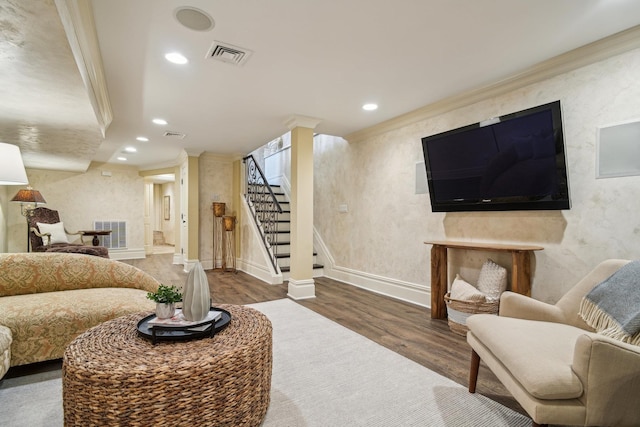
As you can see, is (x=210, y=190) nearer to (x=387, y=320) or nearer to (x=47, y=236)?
(x=47, y=236)

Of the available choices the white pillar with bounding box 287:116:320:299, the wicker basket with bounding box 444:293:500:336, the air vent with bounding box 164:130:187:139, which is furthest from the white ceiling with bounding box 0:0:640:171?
the wicker basket with bounding box 444:293:500:336

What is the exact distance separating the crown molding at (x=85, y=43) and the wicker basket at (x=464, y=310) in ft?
11.1

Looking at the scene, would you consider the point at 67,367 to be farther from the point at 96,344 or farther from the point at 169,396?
the point at 169,396

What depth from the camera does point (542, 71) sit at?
2.56 meters

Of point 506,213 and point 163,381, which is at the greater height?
point 506,213

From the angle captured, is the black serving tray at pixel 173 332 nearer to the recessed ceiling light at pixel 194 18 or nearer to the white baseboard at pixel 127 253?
the recessed ceiling light at pixel 194 18

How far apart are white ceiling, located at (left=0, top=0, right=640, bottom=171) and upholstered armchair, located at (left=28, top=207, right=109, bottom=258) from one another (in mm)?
2103

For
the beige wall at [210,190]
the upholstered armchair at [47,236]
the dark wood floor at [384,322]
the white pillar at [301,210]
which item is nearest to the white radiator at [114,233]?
the upholstered armchair at [47,236]

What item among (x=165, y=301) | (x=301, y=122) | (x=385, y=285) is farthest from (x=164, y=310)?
(x=385, y=285)

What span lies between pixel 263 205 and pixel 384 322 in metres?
3.82

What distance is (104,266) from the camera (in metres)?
2.62

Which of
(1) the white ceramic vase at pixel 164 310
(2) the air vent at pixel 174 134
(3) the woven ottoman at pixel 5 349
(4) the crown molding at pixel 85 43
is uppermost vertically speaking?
(2) the air vent at pixel 174 134

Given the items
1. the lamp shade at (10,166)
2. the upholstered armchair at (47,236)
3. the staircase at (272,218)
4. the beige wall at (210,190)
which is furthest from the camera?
the beige wall at (210,190)

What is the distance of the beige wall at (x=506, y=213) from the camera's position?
7.20 ft
